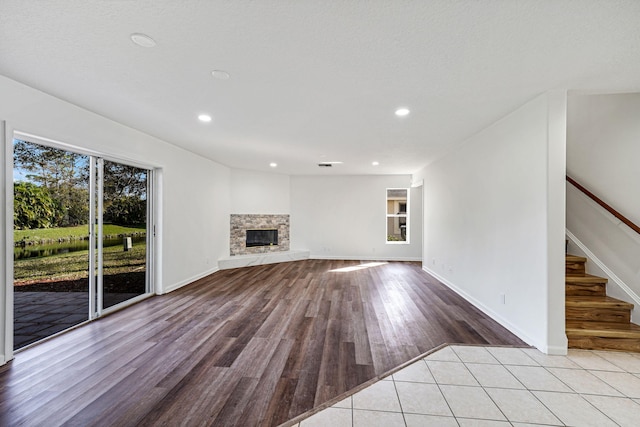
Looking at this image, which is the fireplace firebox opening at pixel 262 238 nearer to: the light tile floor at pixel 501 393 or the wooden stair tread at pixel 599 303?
the light tile floor at pixel 501 393

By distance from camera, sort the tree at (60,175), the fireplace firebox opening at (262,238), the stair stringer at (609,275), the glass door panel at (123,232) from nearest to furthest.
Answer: the tree at (60,175), the stair stringer at (609,275), the glass door panel at (123,232), the fireplace firebox opening at (262,238)

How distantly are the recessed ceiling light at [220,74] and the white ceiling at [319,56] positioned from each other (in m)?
0.05

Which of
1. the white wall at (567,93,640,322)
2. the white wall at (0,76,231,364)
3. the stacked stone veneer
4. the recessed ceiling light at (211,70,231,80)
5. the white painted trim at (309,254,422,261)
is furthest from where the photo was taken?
the white painted trim at (309,254,422,261)

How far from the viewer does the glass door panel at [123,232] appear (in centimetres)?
359

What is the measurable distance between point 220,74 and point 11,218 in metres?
2.32

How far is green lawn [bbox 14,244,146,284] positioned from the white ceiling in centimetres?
172

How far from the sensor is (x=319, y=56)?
78.1 inches

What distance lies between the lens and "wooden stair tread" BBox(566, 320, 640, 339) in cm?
260

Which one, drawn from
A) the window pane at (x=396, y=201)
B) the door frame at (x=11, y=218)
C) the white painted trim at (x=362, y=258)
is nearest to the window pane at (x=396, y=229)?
the window pane at (x=396, y=201)

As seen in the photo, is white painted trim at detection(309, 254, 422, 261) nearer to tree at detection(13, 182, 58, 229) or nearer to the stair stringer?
the stair stringer

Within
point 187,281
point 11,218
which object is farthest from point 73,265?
point 187,281

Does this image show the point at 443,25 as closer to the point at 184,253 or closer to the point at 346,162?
the point at 346,162

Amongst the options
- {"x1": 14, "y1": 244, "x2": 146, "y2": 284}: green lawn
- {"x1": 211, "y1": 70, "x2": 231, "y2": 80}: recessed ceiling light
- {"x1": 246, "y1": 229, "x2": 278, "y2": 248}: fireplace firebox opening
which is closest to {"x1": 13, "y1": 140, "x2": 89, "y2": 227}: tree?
{"x1": 14, "y1": 244, "x2": 146, "y2": 284}: green lawn

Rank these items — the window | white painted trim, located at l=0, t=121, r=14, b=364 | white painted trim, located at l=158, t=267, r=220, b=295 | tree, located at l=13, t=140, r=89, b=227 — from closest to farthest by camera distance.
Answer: white painted trim, located at l=0, t=121, r=14, b=364
tree, located at l=13, t=140, r=89, b=227
white painted trim, located at l=158, t=267, r=220, b=295
the window
